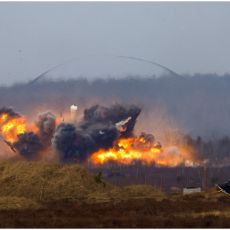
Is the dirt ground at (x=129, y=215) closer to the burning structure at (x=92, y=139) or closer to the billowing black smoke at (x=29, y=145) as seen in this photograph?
the burning structure at (x=92, y=139)

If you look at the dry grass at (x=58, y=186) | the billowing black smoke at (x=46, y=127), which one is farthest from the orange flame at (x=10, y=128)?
the dry grass at (x=58, y=186)

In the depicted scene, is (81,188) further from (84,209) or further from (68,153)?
(68,153)

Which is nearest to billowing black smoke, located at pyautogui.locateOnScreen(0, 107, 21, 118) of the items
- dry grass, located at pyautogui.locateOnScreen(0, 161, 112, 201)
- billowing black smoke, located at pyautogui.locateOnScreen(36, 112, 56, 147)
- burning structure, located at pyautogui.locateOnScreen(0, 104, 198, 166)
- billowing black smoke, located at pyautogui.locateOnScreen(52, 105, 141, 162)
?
burning structure, located at pyautogui.locateOnScreen(0, 104, 198, 166)

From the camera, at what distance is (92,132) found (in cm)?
12662

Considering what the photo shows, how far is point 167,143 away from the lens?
12544 cm

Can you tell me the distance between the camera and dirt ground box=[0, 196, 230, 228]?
36.2 metres

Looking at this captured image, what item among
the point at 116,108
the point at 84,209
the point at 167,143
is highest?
the point at 116,108

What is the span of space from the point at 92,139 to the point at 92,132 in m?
1.97

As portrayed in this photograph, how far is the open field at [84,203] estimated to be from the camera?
125 ft

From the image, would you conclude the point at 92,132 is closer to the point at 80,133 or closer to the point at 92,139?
the point at 92,139

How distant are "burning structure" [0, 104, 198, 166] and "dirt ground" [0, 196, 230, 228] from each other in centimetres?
6233

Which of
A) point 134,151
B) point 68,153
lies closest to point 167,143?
point 134,151

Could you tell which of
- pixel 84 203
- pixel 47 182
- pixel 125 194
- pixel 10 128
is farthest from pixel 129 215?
pixel 10 128

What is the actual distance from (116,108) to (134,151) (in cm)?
1045
